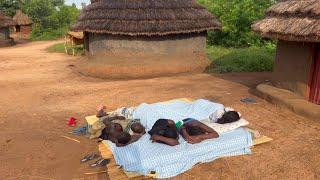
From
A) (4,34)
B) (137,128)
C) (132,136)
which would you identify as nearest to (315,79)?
(137,128)

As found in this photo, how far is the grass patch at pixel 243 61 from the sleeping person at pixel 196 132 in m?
8.25

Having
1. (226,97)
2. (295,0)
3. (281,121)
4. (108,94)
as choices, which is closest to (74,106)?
(108,94)

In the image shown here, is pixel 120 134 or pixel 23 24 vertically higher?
pixel 23 24

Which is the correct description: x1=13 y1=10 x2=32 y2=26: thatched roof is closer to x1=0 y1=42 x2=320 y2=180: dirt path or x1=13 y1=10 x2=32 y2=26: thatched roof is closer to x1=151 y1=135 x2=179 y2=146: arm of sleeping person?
x1=0 y1=42 x2=320 y2=180: dirt path

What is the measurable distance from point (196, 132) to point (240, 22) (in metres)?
14.7

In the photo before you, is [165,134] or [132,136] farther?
[132,136]

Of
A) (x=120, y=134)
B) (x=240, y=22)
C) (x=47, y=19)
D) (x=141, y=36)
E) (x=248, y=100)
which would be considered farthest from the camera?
(x=47, y=19)

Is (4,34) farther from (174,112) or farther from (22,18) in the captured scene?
(174,112)

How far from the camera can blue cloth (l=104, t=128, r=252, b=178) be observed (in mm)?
5883

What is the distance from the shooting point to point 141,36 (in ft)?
47.6

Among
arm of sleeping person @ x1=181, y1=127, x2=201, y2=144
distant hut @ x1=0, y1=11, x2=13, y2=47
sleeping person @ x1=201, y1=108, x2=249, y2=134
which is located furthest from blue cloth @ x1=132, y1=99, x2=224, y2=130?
distant hut @ x1=0, y1=11, x2=13, y2=47

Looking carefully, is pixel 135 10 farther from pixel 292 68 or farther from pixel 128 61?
pixel 292 68

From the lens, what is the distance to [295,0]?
912 cm

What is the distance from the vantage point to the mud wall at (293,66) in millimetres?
8891
